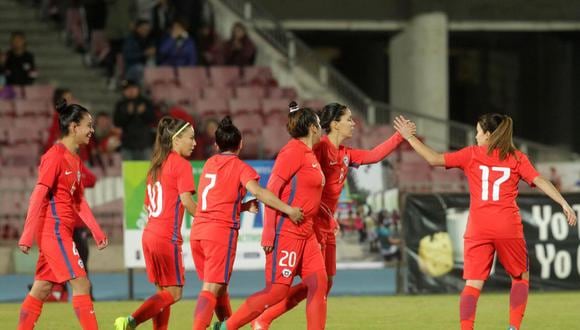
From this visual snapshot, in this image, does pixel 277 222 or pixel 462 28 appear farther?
pixel 462 28

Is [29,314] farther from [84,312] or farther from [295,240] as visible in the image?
[295,240]

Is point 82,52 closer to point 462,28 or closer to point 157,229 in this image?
point 462,28

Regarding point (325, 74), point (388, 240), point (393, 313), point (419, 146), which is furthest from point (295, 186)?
point (325, 74)

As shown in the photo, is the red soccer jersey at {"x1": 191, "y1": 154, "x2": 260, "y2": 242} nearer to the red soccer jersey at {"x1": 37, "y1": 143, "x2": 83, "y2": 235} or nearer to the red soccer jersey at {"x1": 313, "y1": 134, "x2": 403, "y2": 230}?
the red soccer jersey at {"x1": 313, "y1": 134, "x2": 403, "y2": 230}

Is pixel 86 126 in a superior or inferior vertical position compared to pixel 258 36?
inferior

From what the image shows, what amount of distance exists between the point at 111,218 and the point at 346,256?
4.26m

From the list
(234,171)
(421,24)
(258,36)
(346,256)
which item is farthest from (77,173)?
(421,24)

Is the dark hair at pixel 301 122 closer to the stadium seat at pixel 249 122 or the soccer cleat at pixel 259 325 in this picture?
the soccer cleat at pixel 259 325

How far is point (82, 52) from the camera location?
84.5 feet

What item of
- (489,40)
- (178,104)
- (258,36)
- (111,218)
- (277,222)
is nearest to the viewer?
(277,222)

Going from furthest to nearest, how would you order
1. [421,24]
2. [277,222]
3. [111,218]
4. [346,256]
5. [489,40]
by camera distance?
[489,40] → [421,24] → [111,218] → [346,256] → [277,222]

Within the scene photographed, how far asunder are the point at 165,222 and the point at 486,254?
258cm

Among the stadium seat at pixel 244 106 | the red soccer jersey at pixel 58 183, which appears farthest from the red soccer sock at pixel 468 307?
the stadium seat at pixel 244 106

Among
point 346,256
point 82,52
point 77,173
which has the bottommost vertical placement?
point 346,256
